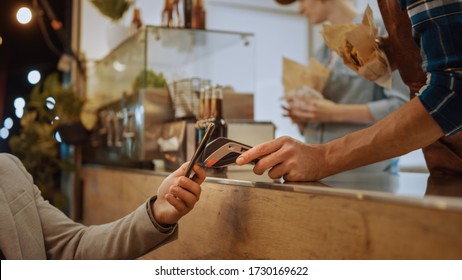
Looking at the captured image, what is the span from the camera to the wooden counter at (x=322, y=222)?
58cm

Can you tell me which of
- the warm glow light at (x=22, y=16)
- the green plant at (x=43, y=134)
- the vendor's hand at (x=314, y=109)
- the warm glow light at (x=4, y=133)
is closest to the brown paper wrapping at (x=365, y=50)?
the vendor's hand at (x=314, y=109)

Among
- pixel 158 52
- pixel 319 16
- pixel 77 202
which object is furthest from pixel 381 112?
pixel 77 202

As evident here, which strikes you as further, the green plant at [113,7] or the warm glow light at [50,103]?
the warm glow light at [50,103]

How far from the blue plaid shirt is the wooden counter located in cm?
12

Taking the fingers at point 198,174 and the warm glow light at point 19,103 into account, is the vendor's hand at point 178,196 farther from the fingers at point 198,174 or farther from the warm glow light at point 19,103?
the warm glow light at point 19,103

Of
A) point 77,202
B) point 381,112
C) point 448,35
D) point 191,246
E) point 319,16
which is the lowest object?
point 77,202

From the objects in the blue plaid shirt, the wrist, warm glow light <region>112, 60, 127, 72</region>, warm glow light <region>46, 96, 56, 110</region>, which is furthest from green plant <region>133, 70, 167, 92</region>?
the blue plaid shirt

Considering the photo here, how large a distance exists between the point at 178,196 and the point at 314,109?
115 cm

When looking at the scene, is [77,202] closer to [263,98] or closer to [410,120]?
[263,98]

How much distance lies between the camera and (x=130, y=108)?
6.84ft

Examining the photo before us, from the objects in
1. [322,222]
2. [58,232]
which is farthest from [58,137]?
[322,222]

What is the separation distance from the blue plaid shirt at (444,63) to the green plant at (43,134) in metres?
2.29

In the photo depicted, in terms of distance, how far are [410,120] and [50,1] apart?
3114mm

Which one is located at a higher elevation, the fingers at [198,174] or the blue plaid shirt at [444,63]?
the blue plaid shirt at [444,63]
